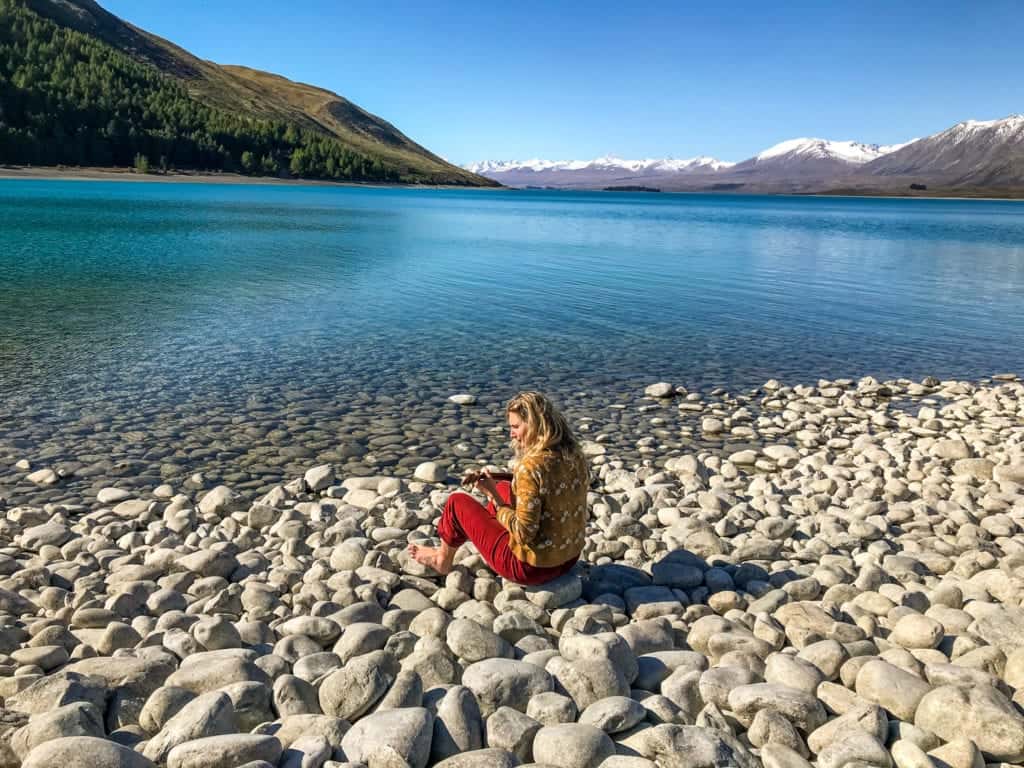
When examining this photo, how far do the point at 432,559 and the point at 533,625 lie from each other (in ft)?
4.99

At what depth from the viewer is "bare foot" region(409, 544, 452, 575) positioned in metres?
7.52

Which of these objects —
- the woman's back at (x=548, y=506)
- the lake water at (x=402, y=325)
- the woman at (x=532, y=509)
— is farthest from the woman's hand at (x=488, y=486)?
the lake water at (x=402, y=325)

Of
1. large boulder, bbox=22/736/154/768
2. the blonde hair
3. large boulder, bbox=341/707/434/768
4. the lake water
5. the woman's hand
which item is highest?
the blonde hair

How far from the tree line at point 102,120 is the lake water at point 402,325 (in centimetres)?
12313

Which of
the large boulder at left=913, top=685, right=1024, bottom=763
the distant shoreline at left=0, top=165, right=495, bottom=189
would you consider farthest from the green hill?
the large boulder at left=913, top=685, right=1024, bottom=763

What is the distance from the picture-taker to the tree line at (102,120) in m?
149

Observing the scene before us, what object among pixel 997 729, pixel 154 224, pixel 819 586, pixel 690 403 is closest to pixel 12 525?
pixel 819 586

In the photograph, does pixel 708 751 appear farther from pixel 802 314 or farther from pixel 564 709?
pixel 802 314

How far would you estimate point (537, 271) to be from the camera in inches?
1442

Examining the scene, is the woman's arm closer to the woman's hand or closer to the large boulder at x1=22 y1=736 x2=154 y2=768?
the woman's hand

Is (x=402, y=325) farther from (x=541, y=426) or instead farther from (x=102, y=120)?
(x=102, y=120)

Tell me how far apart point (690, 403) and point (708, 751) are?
11.2 m

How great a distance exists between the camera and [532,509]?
6.69 m

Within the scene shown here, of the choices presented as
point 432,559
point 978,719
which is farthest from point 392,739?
point 978,719
